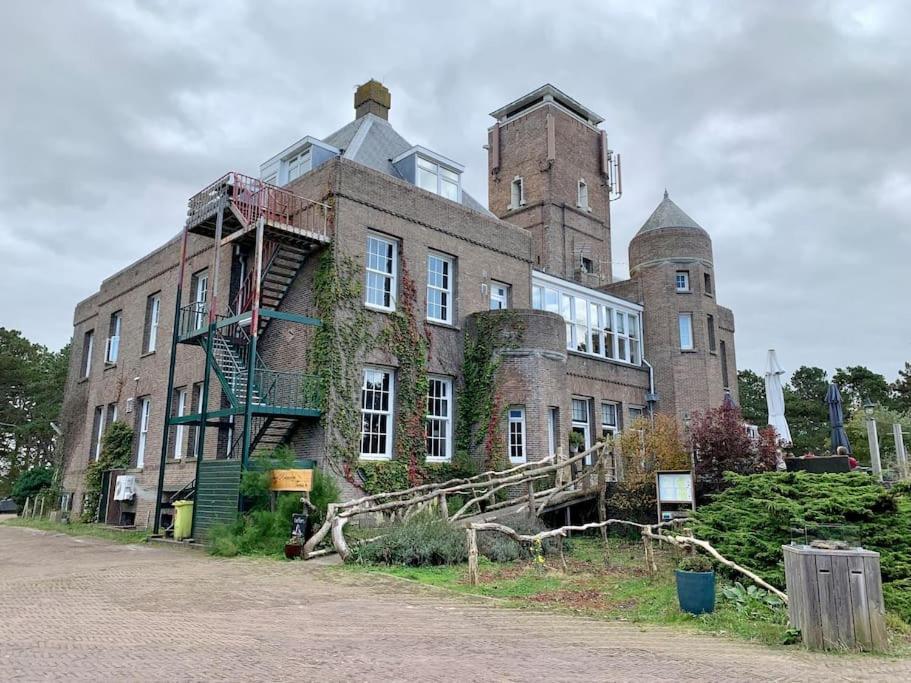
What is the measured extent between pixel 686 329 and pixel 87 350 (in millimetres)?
25781

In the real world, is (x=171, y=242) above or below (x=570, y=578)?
above

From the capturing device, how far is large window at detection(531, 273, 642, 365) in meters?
25.1

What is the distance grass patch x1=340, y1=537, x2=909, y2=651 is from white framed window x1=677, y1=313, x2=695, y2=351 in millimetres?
15292

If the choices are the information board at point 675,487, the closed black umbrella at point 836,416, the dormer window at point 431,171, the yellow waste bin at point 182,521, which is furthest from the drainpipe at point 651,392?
the yellow waste bin at point 182,521

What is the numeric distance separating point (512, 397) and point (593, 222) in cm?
1779

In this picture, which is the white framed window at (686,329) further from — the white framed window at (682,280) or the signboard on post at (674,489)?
the signboard on post at (674,489)

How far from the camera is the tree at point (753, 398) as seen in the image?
180ft

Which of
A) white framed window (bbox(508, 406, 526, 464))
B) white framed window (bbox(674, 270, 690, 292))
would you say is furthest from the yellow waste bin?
white framed window (bbox(674, 270, 690, 292))

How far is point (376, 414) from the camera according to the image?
1862 centimetres

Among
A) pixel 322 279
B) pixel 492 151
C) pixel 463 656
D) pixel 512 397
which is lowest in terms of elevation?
pixel 463 656

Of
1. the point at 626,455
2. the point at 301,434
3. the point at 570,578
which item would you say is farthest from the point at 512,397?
the point at 570,578

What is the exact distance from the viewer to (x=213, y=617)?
26.0 ft

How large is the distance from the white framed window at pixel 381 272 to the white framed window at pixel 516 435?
15.4 feet

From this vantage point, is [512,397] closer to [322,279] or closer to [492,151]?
[322,279]
